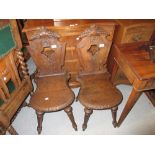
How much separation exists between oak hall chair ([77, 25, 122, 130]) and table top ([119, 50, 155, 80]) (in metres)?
0.24

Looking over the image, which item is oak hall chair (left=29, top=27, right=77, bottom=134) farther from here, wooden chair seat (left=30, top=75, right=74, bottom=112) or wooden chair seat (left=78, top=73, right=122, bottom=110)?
wooden chair seat (left=78, top=73, right=122, bottom=110)

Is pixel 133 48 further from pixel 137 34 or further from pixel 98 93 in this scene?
pixel 98 93

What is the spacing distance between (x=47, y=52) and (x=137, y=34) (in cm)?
107

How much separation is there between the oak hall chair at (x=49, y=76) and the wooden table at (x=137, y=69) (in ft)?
2.04

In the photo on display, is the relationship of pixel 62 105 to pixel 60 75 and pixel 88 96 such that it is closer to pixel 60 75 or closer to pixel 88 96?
pixel 88 96

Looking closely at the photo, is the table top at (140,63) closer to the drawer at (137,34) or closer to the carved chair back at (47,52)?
the drawer at (137,34)

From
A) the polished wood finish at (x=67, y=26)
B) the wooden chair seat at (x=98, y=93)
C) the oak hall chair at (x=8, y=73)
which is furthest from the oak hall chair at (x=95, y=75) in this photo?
the oak hall chair at (x=8, y=73)

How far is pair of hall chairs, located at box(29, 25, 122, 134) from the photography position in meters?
1.75

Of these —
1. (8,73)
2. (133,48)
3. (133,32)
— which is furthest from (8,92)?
(133,32)

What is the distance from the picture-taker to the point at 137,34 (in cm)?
205

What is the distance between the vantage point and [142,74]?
5.15 ft
